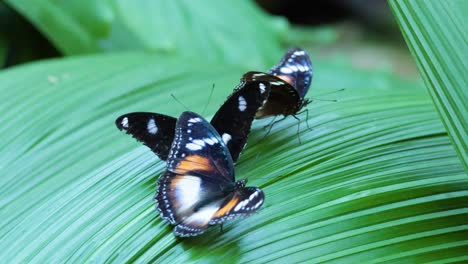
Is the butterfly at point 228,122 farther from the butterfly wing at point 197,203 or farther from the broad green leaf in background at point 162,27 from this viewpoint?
the broad green leaf in background at point 162,27

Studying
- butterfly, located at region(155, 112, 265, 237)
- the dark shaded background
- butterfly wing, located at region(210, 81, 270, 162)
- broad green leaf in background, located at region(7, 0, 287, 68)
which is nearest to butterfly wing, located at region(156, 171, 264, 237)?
butterfly, located at region(155, 112, 265, 237)

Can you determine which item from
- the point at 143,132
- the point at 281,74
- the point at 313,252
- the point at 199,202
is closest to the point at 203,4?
the point at 281,74

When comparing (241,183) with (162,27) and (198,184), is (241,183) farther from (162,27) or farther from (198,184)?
(162,27)

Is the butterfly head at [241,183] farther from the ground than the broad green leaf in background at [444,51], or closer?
closer

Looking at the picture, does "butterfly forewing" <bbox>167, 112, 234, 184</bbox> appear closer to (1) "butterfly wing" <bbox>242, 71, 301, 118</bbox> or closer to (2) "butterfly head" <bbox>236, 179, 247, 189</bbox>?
(2) "butterfly head" <bbox>236, 179, 247, 189</bbox>

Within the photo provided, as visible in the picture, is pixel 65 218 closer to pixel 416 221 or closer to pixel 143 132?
pixel 143 132

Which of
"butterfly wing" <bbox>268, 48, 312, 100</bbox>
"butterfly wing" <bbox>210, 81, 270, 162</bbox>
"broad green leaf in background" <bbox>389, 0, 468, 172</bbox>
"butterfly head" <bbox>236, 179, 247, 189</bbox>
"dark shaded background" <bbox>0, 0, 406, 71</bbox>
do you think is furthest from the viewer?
"dark shaded background" <bbox>0, 0, 406, 71</bbox>

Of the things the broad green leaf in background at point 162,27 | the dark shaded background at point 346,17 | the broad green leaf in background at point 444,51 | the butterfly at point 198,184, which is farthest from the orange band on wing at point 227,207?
the dark shaded background at point 346,17
